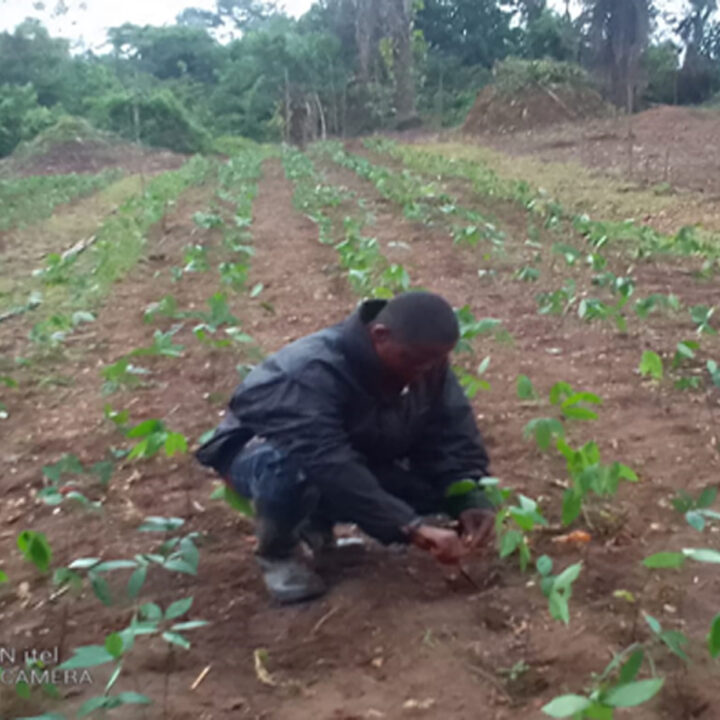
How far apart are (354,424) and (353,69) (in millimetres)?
31582

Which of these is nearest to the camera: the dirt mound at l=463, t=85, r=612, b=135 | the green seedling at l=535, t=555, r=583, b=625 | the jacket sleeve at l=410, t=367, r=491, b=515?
the green seedling at l=535, t=555, r=583, b=625

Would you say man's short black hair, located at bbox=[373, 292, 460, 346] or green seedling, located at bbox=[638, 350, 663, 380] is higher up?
man's short black hair, located at bbox=[373, 292, 460, 346]

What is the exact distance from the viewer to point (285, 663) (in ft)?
7.66

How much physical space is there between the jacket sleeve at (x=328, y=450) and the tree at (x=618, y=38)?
67.8 ft

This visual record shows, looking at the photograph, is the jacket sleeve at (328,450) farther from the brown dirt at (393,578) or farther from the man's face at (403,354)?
the brown dirt at (393,578)

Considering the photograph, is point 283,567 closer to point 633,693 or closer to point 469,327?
point 633,693

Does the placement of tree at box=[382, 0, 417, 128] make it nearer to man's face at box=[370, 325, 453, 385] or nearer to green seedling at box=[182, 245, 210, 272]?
green seedling at box=[182, 245, 210, 272]

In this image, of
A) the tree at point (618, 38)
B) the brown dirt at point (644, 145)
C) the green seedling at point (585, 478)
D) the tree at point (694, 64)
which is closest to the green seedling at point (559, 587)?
the green seedling at point (585, 478)

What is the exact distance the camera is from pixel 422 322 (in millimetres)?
2354

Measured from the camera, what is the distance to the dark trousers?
2.51 meters

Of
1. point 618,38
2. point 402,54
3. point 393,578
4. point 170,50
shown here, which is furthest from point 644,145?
point 170,50

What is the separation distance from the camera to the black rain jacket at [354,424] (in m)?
2.39

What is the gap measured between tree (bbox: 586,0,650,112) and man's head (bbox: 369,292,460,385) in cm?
2056

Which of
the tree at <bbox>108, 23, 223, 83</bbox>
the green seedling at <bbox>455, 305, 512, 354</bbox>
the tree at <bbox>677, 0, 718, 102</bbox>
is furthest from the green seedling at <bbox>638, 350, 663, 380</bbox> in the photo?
the tree at <bbox>108, 23, 223, 83</bbox>
